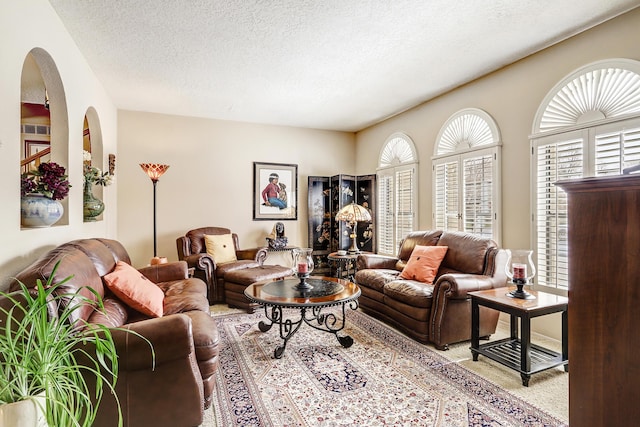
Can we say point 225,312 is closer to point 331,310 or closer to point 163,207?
point 331,310

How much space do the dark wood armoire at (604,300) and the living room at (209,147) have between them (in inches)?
99.0

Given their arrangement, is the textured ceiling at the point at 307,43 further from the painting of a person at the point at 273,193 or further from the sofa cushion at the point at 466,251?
the sofa cushion at the point at 466,251

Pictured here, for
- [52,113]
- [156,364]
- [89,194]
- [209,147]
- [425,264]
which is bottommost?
[156,364]

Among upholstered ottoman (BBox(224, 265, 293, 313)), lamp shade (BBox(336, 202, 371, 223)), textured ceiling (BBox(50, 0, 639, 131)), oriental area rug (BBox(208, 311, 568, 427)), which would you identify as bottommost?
oriental area rug (BBox(208, 311, 568, 427))

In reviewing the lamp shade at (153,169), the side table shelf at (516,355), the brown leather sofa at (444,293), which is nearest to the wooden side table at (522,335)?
the side table shelf at (516,355)

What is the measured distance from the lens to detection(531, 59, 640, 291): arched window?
260 cm

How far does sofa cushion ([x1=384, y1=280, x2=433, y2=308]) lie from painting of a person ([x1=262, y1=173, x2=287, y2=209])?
300cm

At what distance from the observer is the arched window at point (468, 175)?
146 inches

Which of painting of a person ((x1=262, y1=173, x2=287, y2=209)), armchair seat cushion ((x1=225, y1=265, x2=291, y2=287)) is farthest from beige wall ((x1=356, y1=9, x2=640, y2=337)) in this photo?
painting of a person ((x1=262, y1=173, x2=287, y2=209))

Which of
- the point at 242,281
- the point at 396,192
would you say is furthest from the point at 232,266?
the point at 396,192

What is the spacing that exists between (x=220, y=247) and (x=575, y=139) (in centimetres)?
441

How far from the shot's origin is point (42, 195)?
2.16 m

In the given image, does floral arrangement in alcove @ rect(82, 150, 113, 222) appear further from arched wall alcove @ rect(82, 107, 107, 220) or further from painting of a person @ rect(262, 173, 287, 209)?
painting of a person @ rect(262, 173, 287, 209)

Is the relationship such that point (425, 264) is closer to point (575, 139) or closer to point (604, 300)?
point (575, 139)
